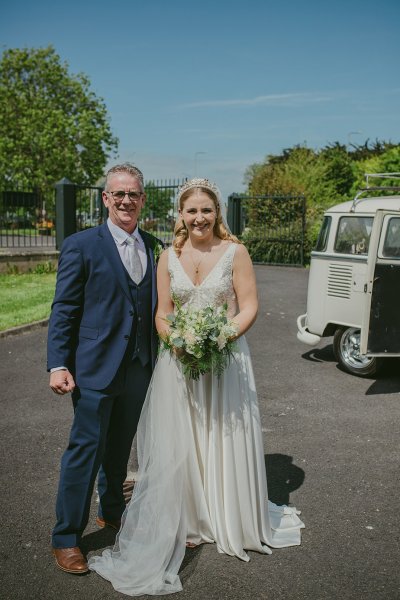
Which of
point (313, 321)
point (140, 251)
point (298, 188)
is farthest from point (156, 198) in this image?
point (140, 251)

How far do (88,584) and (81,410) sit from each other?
0.96 meters

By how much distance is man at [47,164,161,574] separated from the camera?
3.36m

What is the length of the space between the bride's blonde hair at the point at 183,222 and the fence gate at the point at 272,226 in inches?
693

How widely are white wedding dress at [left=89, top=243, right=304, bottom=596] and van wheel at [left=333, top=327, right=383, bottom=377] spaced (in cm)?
452

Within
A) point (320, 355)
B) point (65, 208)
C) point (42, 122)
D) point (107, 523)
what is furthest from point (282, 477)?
point (42, 122)

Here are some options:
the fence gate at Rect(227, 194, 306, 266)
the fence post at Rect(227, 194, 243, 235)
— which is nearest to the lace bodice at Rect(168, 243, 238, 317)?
the fence gate at Rect(227, 194, 306, 266)

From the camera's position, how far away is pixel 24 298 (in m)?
12.5

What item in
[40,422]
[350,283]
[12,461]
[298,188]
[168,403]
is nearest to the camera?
[168,403]

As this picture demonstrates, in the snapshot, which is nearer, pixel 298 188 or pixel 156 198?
pixel 156 198

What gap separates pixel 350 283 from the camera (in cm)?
816

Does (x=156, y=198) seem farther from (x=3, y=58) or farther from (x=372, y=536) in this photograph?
(x=3, y=58)

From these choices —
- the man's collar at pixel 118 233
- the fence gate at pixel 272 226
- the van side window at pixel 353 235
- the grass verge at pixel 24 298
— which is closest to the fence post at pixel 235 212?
the fence gate at pixel 272 226

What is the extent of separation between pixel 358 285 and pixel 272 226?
14.4m

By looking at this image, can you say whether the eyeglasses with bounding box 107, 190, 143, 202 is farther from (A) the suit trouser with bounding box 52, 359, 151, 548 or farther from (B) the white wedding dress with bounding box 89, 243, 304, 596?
(A) the suit trouser with bounding box 52, 359, 151, 548
